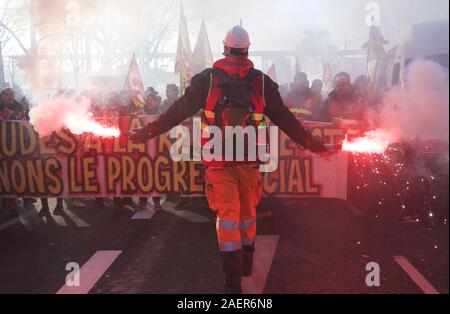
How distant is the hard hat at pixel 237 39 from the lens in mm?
4102

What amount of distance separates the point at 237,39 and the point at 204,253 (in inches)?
88.3

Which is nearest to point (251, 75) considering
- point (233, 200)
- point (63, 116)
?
point (233, 200)

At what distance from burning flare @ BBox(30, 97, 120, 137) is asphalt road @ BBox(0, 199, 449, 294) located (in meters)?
1.32

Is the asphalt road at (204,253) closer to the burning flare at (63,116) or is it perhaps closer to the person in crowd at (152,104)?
the burning flare at (63,116)

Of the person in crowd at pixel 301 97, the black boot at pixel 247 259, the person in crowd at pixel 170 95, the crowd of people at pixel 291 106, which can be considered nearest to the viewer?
the black boot at pixel 247 259

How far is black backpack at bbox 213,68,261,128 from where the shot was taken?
3.95 meters

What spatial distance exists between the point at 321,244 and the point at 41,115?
3.56 m

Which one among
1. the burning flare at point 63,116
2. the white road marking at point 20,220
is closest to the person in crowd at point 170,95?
the white road marking at point 20,220

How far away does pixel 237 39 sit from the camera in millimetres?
4105

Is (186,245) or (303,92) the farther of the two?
(303,92)

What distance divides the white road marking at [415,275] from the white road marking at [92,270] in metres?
2.77

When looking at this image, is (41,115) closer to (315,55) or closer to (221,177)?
(221,177)
